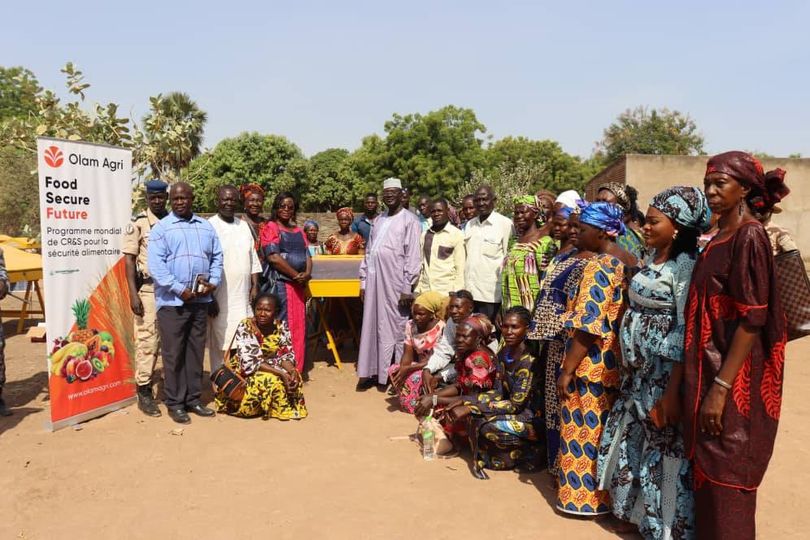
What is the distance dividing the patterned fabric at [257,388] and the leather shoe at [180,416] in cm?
34

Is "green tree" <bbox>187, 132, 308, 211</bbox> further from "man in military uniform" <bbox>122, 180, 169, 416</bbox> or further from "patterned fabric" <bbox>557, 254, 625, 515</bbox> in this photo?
"patterned fabric" <bbox>557, 254, 625, 515</bbox>

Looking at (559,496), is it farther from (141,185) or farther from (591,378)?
(141,185)

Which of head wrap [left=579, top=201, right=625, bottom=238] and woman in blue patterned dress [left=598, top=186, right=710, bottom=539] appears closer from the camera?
woman in blue patterned dress [left=598, top=186, right=710, bottom=539]

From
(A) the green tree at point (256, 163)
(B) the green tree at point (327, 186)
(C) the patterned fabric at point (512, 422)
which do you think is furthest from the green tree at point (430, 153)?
(C) the patterned fabric at point (512, 422)

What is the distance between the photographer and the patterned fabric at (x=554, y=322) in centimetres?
358

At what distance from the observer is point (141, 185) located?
364 inches

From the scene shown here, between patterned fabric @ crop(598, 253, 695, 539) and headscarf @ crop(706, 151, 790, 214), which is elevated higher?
headscarf @ crop(706, 151, 790, 214)

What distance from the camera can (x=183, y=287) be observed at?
5.09 m

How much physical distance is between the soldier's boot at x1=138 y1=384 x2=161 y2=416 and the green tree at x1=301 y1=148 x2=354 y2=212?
2709 cm

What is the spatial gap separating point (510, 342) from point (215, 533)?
2.21 m

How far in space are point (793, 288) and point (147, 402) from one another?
197 inches

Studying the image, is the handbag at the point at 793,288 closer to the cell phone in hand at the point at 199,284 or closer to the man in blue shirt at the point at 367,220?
the cell phone in hand at the point at 199,284

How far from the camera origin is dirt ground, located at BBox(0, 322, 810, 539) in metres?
3.43

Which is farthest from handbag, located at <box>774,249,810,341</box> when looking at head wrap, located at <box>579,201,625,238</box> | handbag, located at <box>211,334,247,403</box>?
handbag, located at <box>211,334,247,403</box>
